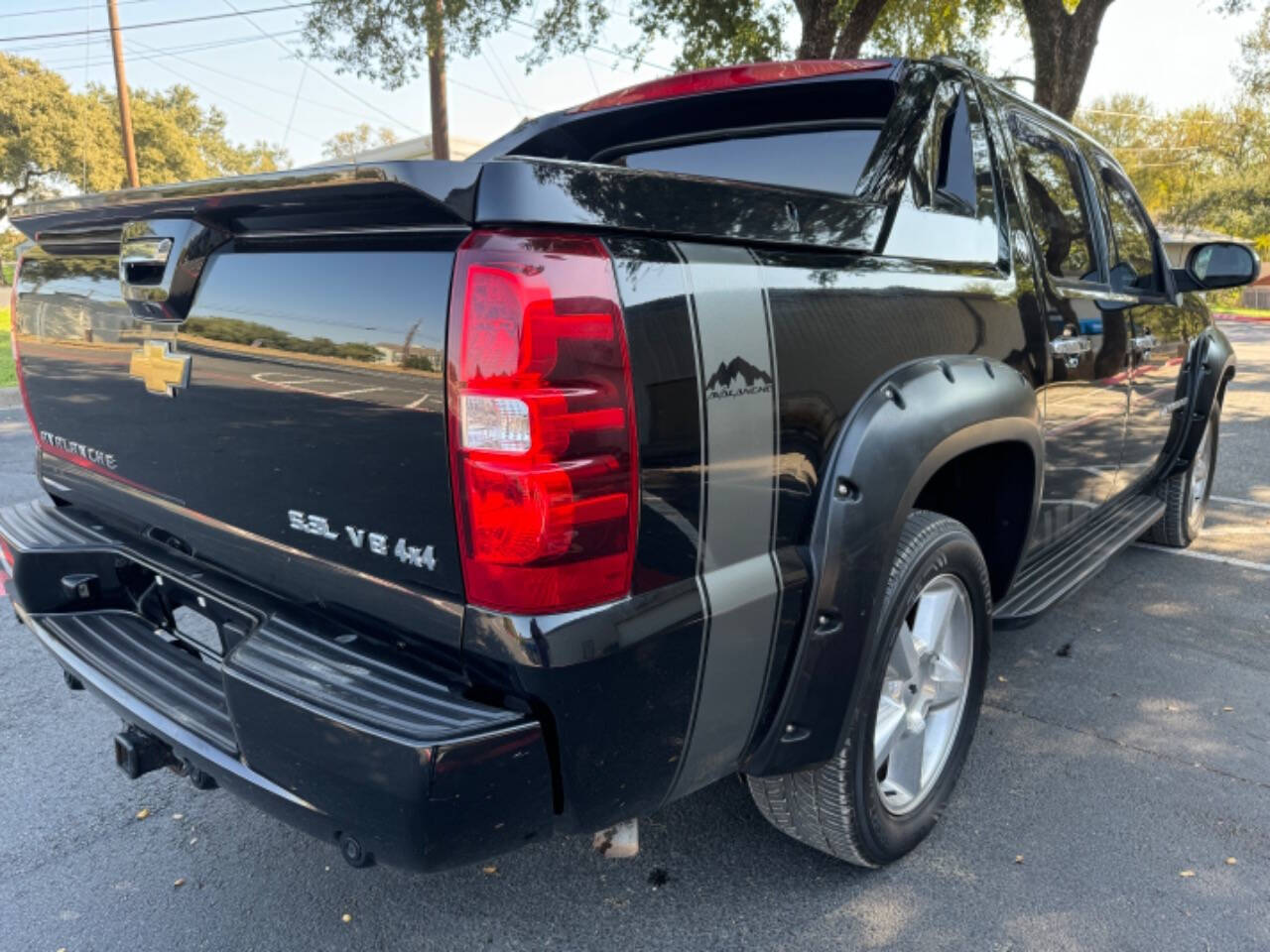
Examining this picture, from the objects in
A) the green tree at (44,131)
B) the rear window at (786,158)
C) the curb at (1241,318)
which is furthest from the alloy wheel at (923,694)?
the green tree at (44,131)

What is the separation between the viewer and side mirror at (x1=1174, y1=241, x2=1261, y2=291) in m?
3.93

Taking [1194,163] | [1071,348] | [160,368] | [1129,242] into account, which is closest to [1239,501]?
[1129,242]

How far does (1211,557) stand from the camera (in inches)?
196

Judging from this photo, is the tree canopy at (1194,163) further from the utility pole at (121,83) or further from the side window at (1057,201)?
the side window at (1057,201)

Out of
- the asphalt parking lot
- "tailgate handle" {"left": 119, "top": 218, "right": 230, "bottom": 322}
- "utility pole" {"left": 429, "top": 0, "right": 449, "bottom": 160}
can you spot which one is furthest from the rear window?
"utility pole" {"left": 429, "top": 0, "right": 449, "bottom": 160}

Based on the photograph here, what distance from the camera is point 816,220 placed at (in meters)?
1.88

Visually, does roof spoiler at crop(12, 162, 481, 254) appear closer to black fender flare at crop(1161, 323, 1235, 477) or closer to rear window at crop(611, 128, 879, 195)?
rear window at crop(611, 128, 879, 195)

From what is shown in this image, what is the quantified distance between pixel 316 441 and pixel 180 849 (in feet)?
4.71

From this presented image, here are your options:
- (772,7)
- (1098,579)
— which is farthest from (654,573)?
(772,7)

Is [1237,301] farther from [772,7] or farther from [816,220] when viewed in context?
[816,220]

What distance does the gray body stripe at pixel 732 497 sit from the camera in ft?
5.31

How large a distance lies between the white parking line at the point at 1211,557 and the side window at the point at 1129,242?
5.68ft

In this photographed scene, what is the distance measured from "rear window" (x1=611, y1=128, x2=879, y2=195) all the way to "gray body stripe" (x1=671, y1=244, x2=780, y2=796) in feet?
3.01

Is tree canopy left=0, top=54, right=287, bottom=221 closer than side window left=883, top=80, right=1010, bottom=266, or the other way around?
side window left=883, top=80, right=1010, bottom=266
